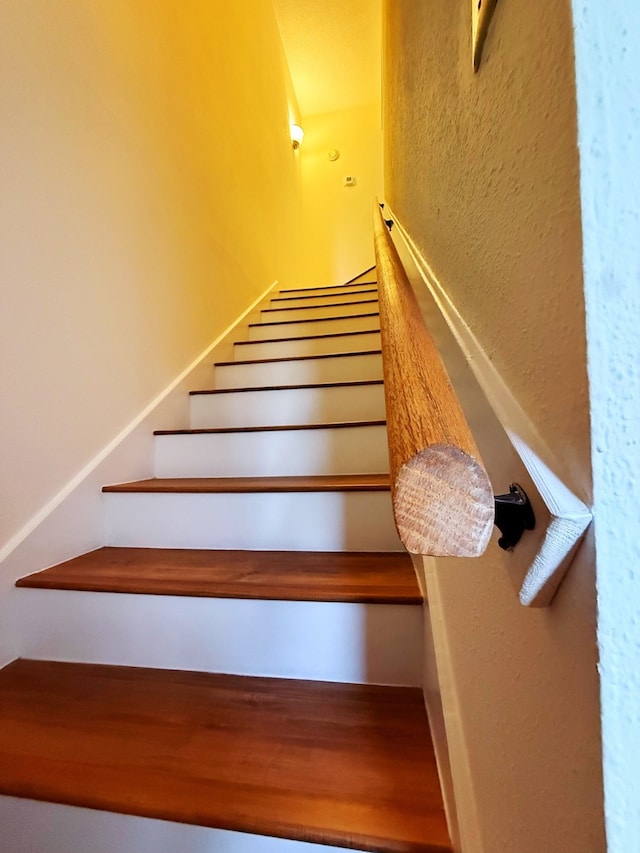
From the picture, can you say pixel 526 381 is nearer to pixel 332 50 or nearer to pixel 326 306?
pixel 326 306

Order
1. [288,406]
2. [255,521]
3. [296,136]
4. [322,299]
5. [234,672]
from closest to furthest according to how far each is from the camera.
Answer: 1. [234,672]
2. [255,521]
3. [288,406]
4. [322,299]
5. [296,136]

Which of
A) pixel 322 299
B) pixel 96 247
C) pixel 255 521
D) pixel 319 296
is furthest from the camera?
pixel 319 296

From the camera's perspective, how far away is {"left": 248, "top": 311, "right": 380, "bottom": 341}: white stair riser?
89.4 inches

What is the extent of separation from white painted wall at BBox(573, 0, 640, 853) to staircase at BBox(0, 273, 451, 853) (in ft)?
1.63

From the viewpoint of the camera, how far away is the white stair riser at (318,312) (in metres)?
2.46

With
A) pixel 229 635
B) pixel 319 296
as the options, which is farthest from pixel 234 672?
pixel 319 296

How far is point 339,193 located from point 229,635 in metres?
4.86

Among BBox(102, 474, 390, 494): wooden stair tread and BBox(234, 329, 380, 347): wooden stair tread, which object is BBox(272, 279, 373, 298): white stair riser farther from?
BBox(102, 474, 390, 494): wooden stair tread

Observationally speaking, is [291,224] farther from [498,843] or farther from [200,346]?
[498,843]

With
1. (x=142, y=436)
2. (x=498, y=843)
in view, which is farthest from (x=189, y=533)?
(x=498, y=843)

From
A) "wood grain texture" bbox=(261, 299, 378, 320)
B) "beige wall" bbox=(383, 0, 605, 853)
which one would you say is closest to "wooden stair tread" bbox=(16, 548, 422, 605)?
"beige wall" bbox=(383, 0, 605, 853)

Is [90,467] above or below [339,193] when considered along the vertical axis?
below

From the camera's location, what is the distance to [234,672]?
0.90 metres

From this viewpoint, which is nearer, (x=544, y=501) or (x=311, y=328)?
(x=544, y=501)
